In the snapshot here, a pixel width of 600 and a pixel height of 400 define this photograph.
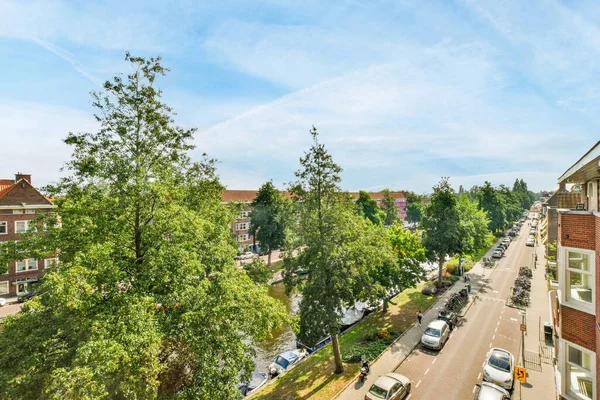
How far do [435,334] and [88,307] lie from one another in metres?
19.6

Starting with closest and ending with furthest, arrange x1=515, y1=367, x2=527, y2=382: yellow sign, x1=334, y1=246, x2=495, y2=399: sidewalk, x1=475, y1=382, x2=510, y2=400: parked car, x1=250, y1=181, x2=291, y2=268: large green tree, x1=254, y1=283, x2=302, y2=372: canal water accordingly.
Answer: x1=515, y1=367, x2=527, y2=382: yellow sign → x1=475, y1=382, x2=510, y2=400: parked car → x1=334, y1=246, x2=495, y2=399: sidewalk → x1=254, y1=283, x2=302, y2=372: canal water → x1=250, y1=181, x2=291, y2=268: large green tree

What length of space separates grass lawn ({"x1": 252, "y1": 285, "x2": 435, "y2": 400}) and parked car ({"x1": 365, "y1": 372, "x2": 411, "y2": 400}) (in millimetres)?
2241

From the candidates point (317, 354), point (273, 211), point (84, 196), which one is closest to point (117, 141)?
point (84, 196)

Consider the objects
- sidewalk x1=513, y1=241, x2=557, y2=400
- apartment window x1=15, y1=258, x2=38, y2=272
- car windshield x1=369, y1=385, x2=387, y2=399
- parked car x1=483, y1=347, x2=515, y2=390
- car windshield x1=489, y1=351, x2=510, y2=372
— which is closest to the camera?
car windshield x1=369, y1=385, x2=387, y2=399

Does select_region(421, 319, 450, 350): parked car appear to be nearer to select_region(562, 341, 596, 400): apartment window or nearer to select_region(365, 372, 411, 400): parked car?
select_region(365, 372, 411, 400): parked car

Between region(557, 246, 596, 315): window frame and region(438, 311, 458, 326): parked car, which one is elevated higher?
region(557, 246, 596, 315): window frame

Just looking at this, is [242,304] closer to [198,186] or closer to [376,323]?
[198,186]

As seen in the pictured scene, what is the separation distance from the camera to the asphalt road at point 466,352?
1508 cm

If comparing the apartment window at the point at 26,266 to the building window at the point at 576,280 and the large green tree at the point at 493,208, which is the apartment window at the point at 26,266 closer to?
the building window at the point at 576,280

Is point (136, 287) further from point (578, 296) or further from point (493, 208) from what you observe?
point (493, 208)

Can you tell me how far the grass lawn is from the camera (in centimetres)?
1516

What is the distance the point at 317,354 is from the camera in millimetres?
19703

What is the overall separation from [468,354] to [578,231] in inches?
500

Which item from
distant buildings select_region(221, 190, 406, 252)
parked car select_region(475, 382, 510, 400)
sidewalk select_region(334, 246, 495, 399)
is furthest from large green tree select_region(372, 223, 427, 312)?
distant buildings select_region(221, 190, 406, 252)
